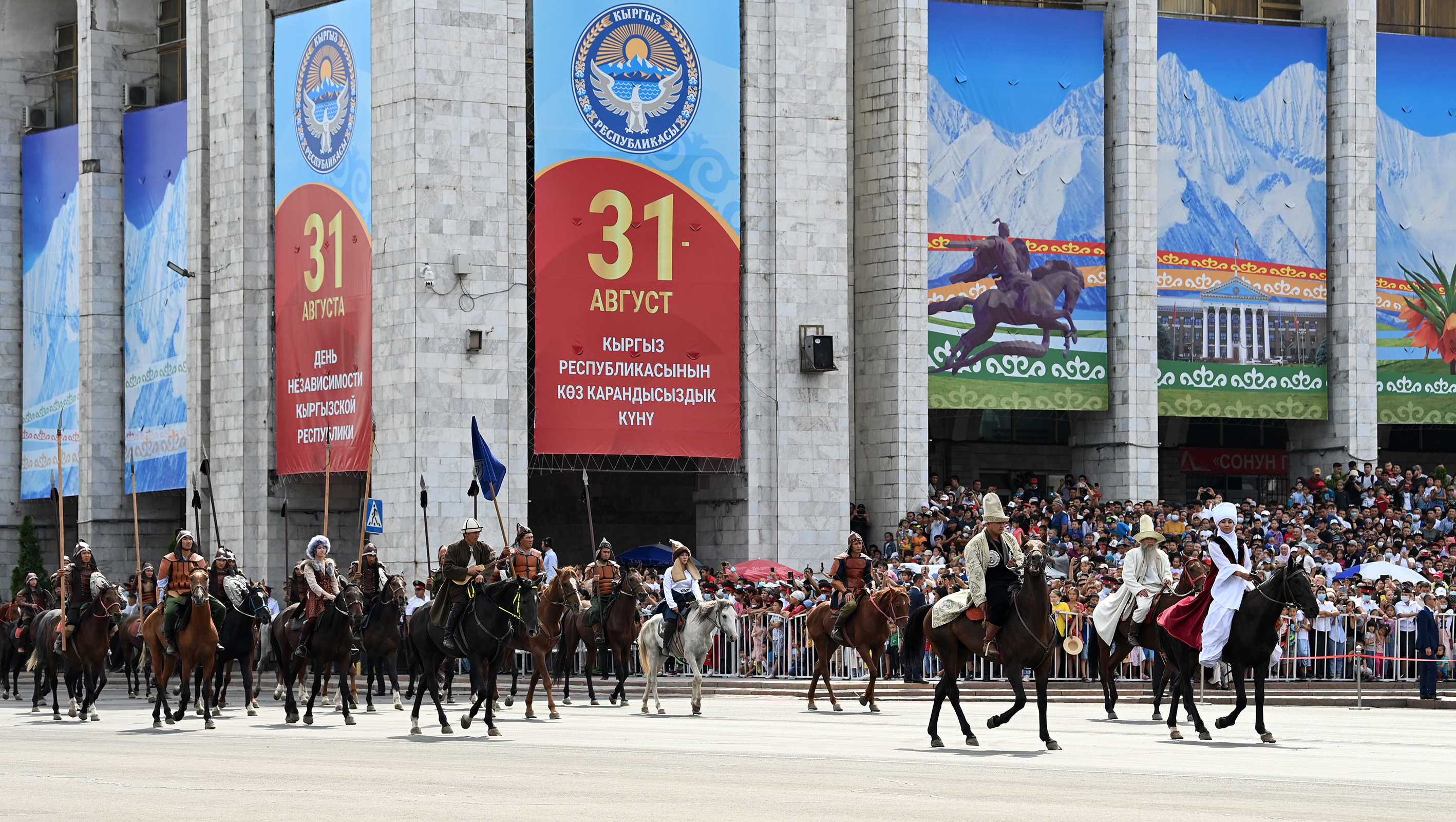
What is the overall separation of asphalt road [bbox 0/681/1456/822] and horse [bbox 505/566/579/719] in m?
0.49

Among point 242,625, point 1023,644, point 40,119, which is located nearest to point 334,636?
point 242,625

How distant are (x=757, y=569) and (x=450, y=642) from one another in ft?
67.5

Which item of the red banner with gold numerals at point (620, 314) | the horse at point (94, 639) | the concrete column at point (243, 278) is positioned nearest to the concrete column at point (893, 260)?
the red banner with gold numerals at point (620, 314)

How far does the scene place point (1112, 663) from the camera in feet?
90.1

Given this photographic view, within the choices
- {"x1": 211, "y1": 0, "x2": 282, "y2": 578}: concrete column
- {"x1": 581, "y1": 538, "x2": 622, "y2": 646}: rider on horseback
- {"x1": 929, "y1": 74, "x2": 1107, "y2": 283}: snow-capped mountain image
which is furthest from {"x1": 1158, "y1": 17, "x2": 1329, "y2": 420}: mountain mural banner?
{"x1": 581, "y1": 538, "x2": 622, "y2": 646}: rider on horseback

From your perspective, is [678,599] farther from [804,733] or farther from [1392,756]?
[1392,756]

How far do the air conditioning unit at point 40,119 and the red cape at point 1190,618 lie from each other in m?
47.5

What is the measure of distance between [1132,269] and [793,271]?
9396 millimetres

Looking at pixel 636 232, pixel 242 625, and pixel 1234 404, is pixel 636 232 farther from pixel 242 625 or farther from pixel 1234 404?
pixel 242 625

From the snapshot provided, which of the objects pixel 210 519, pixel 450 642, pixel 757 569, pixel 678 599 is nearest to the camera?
pixel 450 642

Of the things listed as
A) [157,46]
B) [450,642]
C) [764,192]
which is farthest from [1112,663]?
[157,46]

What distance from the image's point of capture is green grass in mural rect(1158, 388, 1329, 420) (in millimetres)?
52750

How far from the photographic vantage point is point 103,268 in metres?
57.5

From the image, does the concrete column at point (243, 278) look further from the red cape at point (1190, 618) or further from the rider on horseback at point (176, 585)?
the red cape at point (1190, 618)
